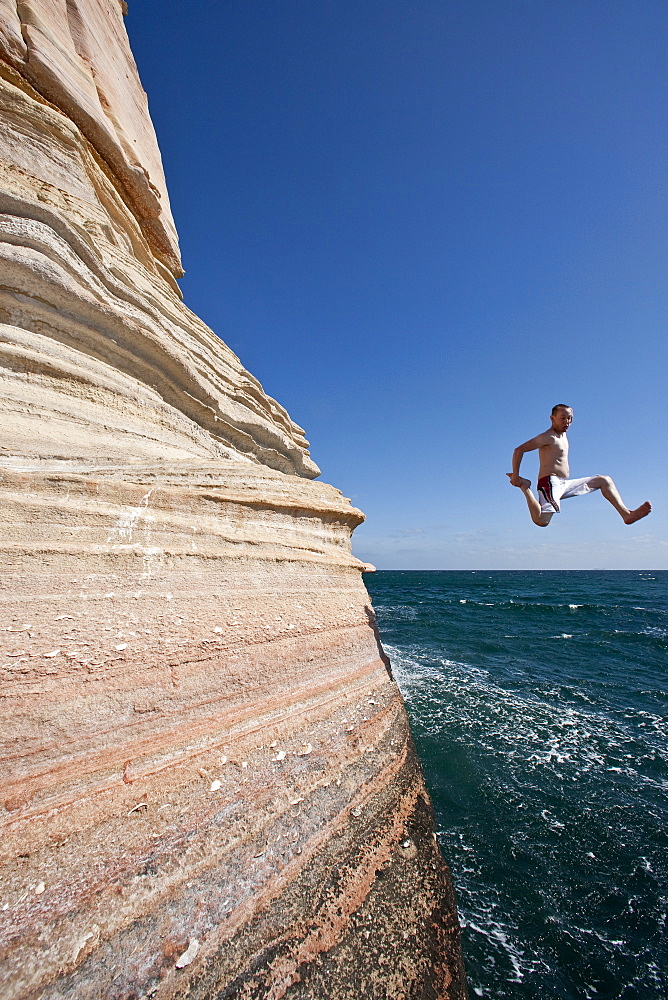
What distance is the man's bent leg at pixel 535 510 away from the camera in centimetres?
444

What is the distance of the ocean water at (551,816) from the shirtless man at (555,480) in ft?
10.5

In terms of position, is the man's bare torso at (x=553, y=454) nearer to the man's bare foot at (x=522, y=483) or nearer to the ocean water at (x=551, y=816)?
the man's bare foot at (x=522, y=483)

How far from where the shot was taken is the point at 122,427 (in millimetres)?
4445

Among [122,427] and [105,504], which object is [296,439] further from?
[105,504]

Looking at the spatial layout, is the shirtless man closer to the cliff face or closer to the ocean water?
the cliff face

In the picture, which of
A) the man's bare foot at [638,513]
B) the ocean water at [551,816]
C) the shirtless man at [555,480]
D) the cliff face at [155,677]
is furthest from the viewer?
the shirtless man at [555,480]

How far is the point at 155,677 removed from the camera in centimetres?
277

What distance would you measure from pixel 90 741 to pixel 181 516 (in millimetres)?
1818

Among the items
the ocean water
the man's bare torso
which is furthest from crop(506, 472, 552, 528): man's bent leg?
the ocean water

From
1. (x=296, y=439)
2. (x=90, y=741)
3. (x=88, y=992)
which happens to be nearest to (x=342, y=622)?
(x=90, y=741)

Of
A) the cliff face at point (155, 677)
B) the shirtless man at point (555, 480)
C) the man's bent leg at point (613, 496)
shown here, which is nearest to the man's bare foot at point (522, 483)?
the shirtless man at point (555, 480)

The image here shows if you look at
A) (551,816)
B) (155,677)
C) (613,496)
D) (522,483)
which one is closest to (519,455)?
(522,483)

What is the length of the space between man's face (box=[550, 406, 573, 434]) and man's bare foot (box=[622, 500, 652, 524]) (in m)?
1.18

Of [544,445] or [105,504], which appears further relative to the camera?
[544,445]
